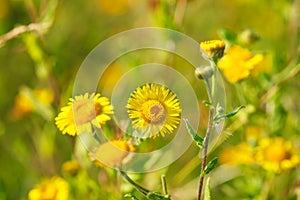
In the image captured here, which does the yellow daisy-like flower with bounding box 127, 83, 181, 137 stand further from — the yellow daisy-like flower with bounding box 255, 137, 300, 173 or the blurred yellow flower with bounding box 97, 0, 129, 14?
the blurred yellow flower with bounding box 97, 0, 129, 14

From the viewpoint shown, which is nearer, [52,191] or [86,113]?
[86,113]

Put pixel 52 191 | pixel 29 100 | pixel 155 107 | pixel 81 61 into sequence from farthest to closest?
pixel 81 61, pixel 29 100, pixel 52 191, pixel 155 107

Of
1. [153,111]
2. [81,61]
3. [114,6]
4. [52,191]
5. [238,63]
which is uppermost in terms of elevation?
[114,6]

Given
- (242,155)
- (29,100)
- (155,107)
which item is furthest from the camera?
(29,100)

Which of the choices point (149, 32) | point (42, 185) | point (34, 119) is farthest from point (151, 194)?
point (34, 119)

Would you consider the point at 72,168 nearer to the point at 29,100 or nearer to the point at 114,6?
the point at 29,100

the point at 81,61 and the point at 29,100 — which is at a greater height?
the point at 81,61

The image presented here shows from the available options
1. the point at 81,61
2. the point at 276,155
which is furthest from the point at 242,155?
the point at 81,61

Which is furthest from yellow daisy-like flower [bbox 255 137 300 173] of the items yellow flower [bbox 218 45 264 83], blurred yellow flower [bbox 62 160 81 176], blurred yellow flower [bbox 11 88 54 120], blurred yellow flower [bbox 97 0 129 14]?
blurred yellow flower [bbox 97 0 129 14]
